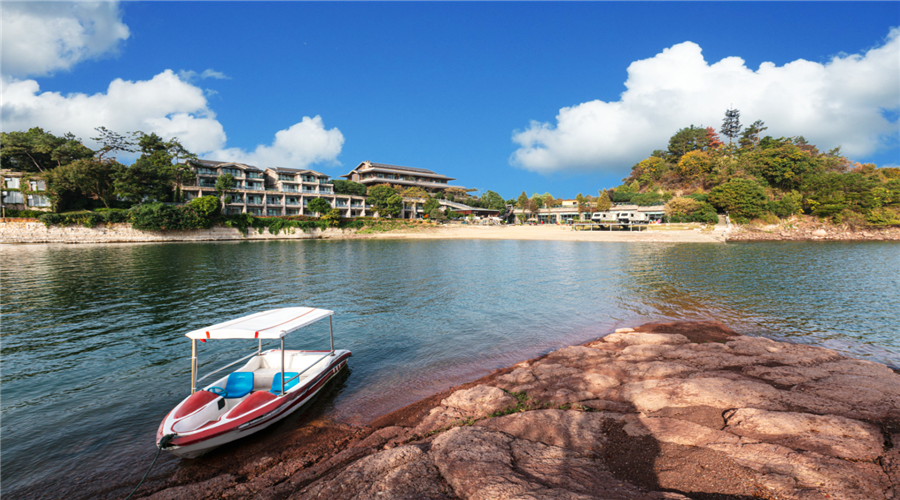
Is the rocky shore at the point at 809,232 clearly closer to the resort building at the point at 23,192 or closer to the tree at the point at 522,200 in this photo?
the tree at the point at 522,200

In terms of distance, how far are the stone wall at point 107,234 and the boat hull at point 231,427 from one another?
8523 cm

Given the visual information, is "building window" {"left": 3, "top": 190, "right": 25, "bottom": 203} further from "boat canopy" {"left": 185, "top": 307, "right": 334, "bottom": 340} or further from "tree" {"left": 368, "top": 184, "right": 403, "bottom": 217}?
"boat canopy" {"left": 185, "top": 307, "right": 334, "bottom": 340}

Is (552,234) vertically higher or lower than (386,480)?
higher

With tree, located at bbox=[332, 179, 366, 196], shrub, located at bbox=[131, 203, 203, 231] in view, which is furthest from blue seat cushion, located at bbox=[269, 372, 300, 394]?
tree, located at bbox=[332, 179, 366, 196]

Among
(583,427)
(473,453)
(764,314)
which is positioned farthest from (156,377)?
(764,314)

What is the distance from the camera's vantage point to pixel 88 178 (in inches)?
2761

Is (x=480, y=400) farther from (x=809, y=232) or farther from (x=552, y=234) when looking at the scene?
(x=809, y=232)

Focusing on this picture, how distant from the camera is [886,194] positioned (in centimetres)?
7475

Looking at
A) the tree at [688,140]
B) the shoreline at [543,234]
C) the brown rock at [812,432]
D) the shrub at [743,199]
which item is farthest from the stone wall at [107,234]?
the tree at [688,140]

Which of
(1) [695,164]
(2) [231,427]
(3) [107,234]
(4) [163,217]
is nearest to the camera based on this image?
(2) [231,427]

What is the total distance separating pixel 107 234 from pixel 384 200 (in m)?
59.1

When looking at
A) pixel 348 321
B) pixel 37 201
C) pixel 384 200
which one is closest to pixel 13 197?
pixel 37 201

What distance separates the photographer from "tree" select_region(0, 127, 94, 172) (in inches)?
2830

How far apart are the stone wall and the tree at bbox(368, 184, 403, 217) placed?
74.6 ft
